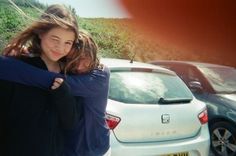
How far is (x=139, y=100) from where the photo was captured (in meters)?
4.34

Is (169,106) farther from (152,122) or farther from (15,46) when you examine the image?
(15,46)

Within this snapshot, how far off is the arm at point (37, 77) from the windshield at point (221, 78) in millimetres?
4992

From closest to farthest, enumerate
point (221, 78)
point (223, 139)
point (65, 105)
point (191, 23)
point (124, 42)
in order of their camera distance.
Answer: point (65, 105)
point (223, 139)
point (221, 78)
point (124, 42)
point (191, 23)

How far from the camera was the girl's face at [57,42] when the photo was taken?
207 centimetres

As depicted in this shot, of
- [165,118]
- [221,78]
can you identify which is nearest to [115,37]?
[221,78]

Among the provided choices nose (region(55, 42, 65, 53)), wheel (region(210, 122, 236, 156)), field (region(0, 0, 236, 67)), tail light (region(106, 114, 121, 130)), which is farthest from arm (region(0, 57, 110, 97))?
wheel (region(210, 122, 236, 156))

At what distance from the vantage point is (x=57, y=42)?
207cm

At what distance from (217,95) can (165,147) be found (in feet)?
9.16

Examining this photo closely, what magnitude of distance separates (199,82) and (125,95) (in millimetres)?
3036

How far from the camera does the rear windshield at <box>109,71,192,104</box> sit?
434 cm

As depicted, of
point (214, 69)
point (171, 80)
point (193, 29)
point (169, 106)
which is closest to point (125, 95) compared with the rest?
point (169, 106)

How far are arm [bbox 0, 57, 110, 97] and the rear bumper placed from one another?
6.15 feet

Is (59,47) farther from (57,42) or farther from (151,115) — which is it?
(151,115)

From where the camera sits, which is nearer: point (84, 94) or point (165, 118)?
point (84, 94)
